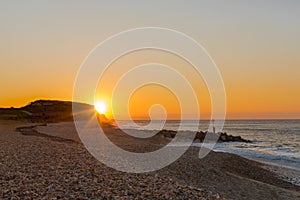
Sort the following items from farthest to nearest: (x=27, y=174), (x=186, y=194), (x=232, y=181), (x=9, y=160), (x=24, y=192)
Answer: (x=232, y=181), (x=9, y=160), (x=27, y=174), (x=186, y=194), (x=24, y=192)

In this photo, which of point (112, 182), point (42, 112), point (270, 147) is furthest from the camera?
point (42, 112)

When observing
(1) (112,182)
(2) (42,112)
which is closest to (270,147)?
(1) (112,182)

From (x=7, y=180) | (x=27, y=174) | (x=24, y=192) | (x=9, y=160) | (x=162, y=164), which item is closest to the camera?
(x=24, y=192)

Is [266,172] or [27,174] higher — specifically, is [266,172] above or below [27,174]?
below

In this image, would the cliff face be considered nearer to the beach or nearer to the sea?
the sea

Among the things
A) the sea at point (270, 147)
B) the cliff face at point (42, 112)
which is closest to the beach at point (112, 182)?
the sea at point (270, 147)

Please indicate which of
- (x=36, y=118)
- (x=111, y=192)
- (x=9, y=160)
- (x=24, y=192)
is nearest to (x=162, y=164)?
(x=9, y=160)

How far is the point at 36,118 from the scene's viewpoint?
2992 inches

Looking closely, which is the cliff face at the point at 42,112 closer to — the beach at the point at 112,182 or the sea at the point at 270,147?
the sea at the point at 270,147

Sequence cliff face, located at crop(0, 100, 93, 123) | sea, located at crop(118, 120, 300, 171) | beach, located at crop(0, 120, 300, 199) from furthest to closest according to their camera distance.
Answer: cliff face, located at crop(0, 100, 93, 123), sea, located at crop(118, 120, 300, 171), beach, located at crop(0, 120, 300, 199)

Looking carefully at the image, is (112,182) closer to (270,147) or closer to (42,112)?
(270,147)

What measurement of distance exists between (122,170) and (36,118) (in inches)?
2600

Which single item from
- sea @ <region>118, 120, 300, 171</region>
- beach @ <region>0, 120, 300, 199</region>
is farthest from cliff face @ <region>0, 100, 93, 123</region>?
beach @ <region>0, 120, 300, 199</region>

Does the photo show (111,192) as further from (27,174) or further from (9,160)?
(9,160)
